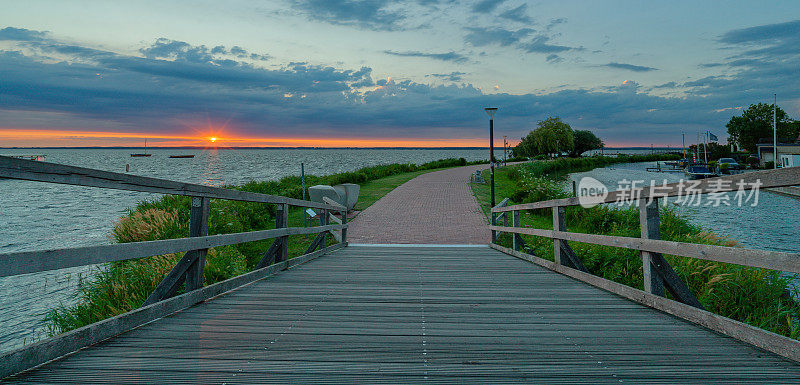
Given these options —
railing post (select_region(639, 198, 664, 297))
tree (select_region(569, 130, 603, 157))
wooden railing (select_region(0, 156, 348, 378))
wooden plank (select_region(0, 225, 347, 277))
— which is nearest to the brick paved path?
wooden railing (select_region(0, 156, 348, 378))

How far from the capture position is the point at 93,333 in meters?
2.91

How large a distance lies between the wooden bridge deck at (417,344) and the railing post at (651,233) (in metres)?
0.21

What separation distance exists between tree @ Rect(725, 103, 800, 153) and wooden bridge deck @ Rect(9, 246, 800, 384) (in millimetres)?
114014

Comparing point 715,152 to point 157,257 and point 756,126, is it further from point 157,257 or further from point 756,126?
point 157,257

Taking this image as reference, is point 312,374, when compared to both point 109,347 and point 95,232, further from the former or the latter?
point 95,232

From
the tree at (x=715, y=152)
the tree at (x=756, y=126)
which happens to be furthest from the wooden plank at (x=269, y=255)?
the tree at (x=756, y=126)

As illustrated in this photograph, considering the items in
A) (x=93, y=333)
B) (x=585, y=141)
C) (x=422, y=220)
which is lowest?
(x=422, y=220)

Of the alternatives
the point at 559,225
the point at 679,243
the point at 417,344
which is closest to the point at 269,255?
the point at 417,344

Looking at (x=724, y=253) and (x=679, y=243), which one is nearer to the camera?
(x=724, y=253)

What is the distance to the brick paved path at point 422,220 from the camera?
42.5 feet

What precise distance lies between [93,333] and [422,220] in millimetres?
13625

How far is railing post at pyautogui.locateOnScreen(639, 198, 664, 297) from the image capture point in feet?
12.9

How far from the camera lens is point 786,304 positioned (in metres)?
6.80

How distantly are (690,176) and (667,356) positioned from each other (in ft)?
220
